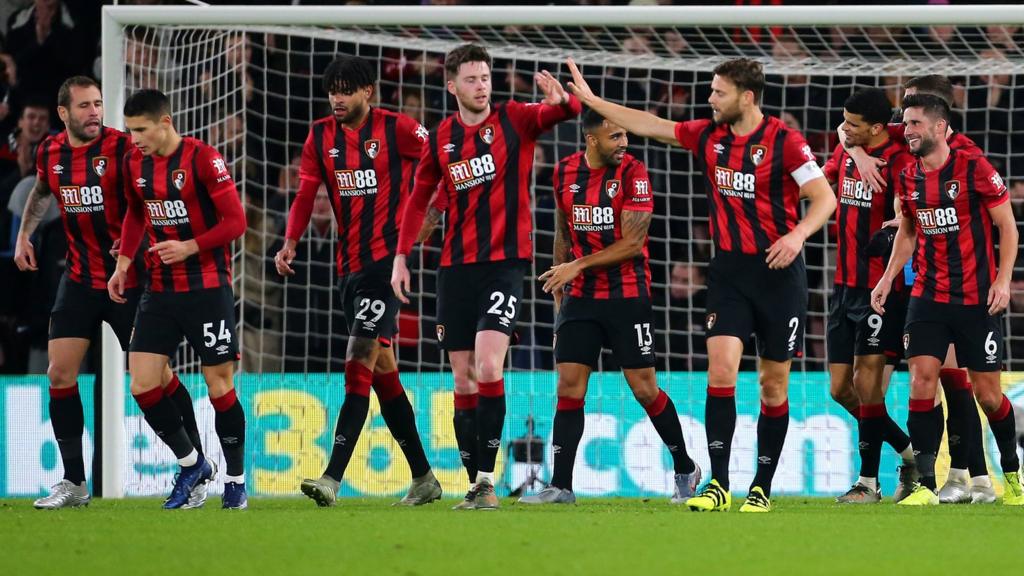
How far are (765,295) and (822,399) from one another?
327 cm

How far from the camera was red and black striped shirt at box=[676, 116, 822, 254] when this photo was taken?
6.89m

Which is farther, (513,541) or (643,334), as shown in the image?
(643,334)

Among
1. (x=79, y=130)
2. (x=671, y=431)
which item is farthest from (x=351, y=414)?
(x=79, y=130)

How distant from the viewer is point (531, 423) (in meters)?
9.84

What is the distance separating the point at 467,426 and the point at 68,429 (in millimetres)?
2112

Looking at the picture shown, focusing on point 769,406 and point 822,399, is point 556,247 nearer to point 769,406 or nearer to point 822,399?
point 769,406

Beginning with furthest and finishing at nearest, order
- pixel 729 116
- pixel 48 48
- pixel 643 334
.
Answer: pixel 48 48
pixel 643 334
pixel 729 116

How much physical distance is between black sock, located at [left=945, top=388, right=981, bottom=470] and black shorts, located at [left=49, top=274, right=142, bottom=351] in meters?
4.15

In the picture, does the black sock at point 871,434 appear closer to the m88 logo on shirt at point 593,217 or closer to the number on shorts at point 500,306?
the m88 logo on shirt at point 593,217

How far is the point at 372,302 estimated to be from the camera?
755 cm

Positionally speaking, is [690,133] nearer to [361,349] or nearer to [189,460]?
[361,349]

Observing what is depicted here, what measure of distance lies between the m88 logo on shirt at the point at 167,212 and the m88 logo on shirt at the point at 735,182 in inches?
99.6

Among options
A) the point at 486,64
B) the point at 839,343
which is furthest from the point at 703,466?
the point at 486,64

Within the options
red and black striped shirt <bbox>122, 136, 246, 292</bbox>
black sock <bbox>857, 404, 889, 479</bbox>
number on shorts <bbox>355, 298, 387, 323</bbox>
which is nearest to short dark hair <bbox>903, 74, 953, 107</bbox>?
black sock <bbox>857, 404, 889, 479</bbox>
